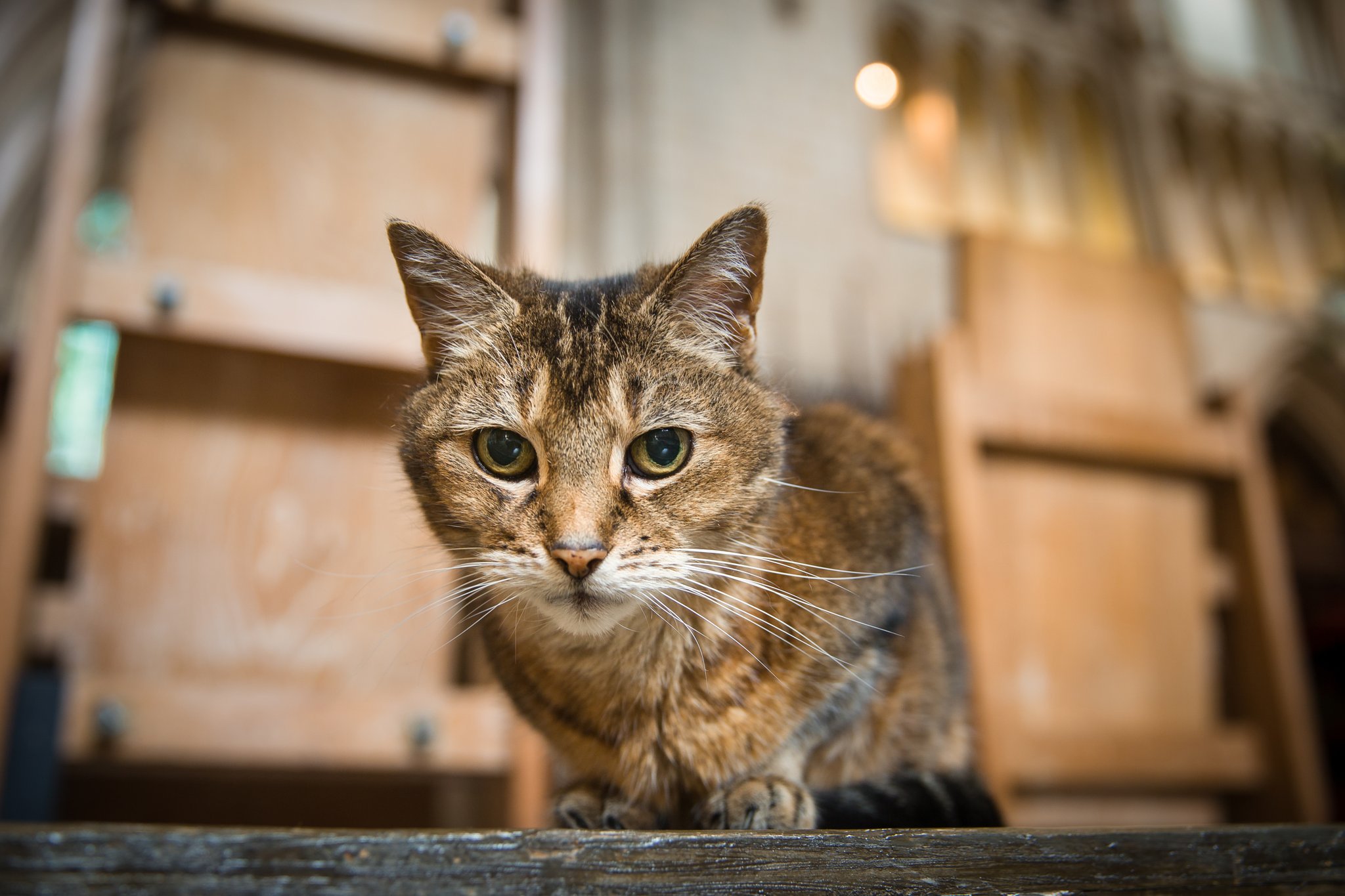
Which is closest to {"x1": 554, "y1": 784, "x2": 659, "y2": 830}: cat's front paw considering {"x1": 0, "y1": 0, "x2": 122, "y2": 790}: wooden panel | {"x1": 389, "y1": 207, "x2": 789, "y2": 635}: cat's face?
{"x1": 389, "y1": 207, "x2": 789, "y2": 635}: cat's face

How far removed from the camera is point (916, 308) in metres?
2.90

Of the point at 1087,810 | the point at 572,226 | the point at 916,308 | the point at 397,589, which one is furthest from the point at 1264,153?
the point at 397,589

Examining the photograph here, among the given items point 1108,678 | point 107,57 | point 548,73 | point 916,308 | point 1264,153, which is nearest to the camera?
point 107,57

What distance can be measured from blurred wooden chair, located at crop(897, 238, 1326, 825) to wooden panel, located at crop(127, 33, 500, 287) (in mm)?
1059

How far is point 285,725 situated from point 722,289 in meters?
0.89

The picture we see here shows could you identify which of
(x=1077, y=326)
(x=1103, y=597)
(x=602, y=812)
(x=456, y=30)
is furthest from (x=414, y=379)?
(x=1077, y=326)

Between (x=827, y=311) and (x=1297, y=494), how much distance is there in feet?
14.5

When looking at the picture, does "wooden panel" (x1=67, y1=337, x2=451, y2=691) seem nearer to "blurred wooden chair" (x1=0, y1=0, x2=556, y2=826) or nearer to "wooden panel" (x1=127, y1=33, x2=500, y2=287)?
"blurred wooden chair" (x1=0, y1=0, x2=556, y2=826)

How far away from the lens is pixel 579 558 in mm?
727

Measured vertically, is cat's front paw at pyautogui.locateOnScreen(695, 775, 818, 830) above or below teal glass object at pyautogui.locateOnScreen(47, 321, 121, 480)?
below

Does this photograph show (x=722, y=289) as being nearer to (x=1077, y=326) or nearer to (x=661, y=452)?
(x=661, y=452)

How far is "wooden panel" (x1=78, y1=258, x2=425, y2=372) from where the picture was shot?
1.32 meters

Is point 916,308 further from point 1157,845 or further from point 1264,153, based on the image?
point 1264,153

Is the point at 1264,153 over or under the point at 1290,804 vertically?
over
